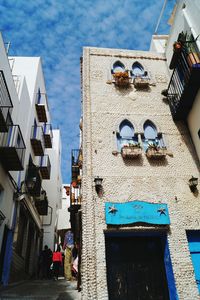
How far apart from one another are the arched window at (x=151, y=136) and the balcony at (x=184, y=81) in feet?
3.58

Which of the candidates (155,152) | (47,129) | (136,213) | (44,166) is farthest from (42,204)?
(136,213)

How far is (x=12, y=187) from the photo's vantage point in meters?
13.3

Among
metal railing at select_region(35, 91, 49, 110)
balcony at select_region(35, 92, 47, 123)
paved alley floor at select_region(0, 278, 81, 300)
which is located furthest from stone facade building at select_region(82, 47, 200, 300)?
metal railing at select_region(35, 91, 49, 110)

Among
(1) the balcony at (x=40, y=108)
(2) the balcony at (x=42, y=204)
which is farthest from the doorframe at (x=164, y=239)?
(1) the balcony at (x=40, y=108)

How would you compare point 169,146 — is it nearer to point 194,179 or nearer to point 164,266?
point 194,179

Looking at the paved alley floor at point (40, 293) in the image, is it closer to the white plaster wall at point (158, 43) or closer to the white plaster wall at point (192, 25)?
the white plaster wall at point (192, 25)

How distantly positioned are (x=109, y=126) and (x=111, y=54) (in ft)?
15.3

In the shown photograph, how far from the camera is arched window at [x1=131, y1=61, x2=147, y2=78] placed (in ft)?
44.1

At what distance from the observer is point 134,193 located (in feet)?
31.5

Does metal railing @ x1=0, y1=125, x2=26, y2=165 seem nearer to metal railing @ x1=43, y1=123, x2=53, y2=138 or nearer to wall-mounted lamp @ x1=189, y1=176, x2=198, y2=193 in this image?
wall-mounted lamp @ x1=189, y1=176, x2=198, y2=193

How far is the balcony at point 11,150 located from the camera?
38.7 ft

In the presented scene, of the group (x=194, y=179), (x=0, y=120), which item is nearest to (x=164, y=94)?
(x=194, y=179)

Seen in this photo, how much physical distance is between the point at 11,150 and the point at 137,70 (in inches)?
283

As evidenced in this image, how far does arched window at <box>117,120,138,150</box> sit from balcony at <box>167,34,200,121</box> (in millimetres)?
2019
